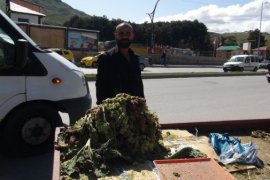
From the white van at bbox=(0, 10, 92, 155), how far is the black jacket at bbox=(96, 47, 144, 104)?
1417 mm

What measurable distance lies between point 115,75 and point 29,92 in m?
1.79

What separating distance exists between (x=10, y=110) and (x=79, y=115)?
108 cm

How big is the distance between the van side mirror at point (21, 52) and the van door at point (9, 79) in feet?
0.38

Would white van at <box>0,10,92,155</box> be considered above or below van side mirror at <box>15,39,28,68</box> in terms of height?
below

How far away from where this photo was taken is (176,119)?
33.0ft

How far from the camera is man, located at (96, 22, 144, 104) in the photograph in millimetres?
4506

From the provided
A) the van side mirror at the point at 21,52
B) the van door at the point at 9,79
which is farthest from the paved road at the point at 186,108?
the van side mirror at the point at 21,52

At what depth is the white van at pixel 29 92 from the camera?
5.67 metres

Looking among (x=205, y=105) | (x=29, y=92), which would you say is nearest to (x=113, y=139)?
(x=29, y=92)

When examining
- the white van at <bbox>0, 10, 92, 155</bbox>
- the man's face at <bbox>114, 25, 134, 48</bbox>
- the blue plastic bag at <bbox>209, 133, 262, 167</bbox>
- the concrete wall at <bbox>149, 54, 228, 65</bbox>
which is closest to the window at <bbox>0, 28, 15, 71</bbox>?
the white van at <bbox>0, 10, 92, 155</bbox>

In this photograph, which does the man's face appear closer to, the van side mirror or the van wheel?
the van side mirror

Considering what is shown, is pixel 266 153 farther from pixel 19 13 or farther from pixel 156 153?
pixel 19 13

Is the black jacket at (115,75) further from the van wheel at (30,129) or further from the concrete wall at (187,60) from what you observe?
the concrete wall at (187,60)

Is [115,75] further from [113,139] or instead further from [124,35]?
[113,139]
